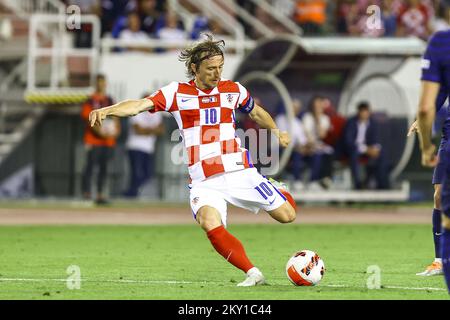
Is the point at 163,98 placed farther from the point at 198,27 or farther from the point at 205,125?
the point at 198,27

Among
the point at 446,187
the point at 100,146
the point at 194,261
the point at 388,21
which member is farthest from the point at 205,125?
the point at 388,21

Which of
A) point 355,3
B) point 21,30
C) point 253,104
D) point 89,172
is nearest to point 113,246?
point 253,104

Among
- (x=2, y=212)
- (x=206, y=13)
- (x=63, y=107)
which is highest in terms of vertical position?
(x=206, y=13)

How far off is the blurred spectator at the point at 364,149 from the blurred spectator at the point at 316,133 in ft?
1.49

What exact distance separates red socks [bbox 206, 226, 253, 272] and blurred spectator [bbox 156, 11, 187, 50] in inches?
654

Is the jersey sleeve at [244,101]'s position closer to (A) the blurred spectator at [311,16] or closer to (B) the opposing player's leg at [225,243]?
(B) the opposing player's leg at [225,243]

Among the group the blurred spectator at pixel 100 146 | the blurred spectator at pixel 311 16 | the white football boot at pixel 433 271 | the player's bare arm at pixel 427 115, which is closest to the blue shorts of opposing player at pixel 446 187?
the player's bare arm at pixel 427 115

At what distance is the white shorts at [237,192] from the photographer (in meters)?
12.0

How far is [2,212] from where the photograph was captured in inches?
945

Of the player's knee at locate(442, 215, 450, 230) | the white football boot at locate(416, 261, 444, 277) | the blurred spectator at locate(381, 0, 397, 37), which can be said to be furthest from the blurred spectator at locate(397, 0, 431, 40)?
→ the player's knee at locate(442, 215, 450, 230)

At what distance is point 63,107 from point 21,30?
2729mm

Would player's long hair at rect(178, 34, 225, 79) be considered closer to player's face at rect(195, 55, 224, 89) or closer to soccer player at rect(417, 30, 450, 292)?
player's face at rect(195, 55, 224, 89)

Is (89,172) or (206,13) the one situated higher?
(206,13)
